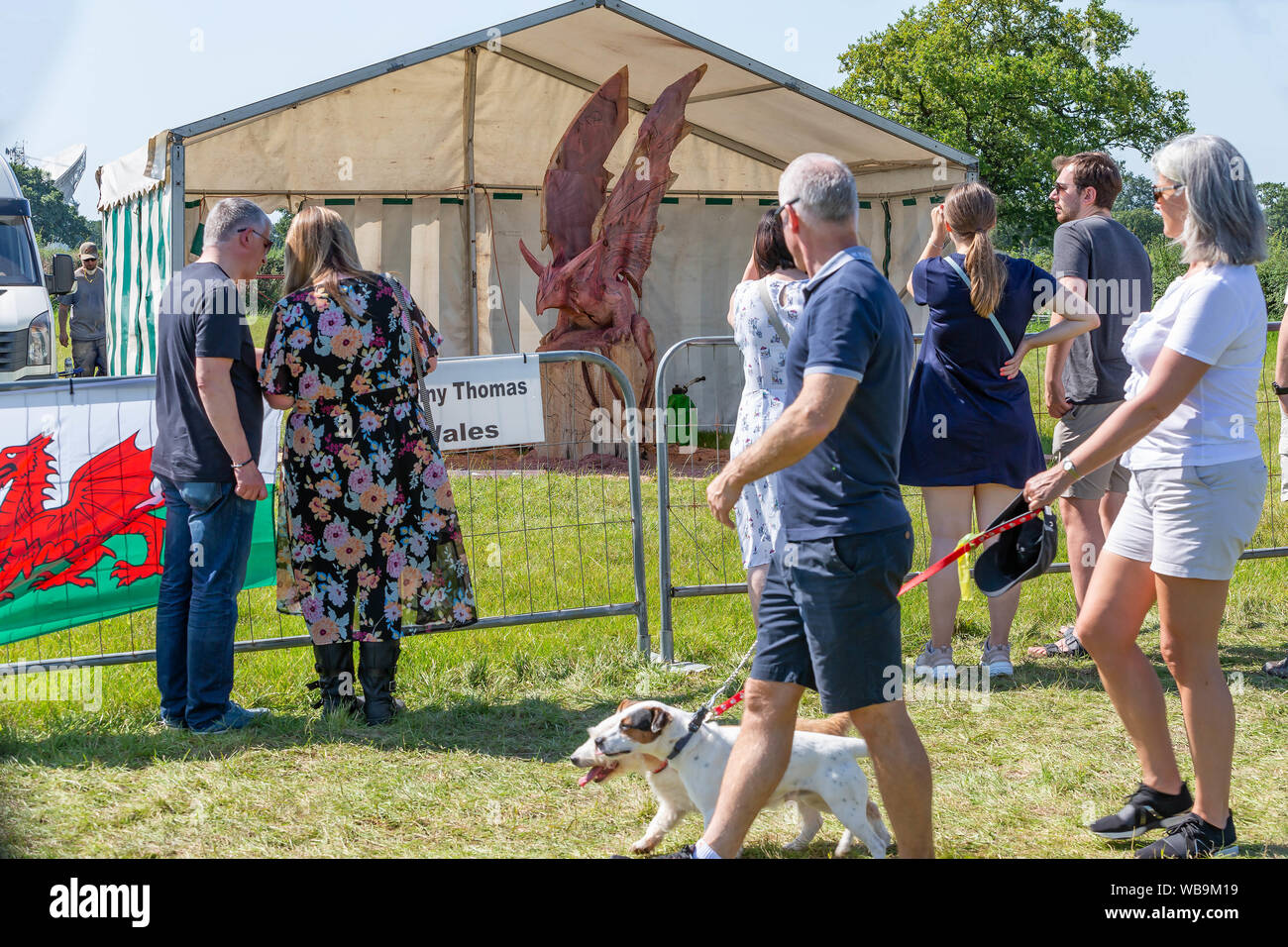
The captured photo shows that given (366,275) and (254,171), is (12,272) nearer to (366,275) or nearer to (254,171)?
(254,171)

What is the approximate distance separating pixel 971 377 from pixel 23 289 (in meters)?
10.3

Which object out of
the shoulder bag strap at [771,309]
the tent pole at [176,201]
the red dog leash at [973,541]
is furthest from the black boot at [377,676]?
the tent pole at [176,201]

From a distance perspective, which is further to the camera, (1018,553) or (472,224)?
(472,224)

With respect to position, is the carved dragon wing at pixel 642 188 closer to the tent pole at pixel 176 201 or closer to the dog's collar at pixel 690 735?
the tent pole at pixel 176 201

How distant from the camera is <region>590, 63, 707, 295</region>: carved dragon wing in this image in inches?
417

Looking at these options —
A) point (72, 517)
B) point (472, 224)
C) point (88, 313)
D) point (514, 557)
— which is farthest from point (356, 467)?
point (88, 313)

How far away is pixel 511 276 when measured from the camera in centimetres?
1439

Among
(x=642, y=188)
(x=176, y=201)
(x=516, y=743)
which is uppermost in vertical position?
(x=642, y=188)

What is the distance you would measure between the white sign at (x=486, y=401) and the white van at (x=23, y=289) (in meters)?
7.87

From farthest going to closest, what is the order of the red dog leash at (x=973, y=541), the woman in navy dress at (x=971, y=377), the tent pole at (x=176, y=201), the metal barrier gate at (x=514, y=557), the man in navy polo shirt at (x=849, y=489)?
the tent pole at (x=176, y=201) → the metal barrier gate at (x=514, y=557) → the woman in navy dress at (x=971, y=377) → the red dog leash at (x=973, y=541) → the man in navy polo shirt at (x=849, y=489)

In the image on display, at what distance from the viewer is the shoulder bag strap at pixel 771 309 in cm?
388

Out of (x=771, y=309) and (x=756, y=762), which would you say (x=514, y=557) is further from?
(x=756, y=762)

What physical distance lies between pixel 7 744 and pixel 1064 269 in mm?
4682

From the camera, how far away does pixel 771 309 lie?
3885 millimetres
